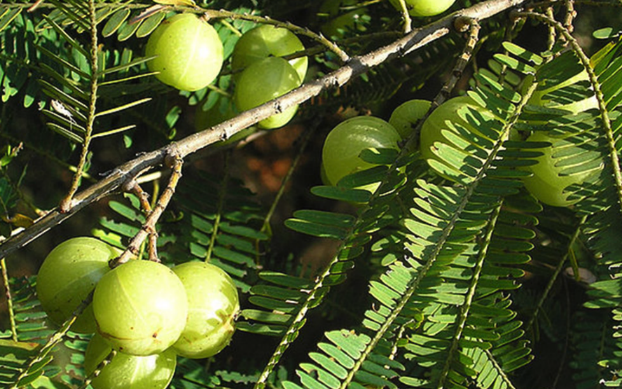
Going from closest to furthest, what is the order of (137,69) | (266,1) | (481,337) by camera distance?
(481,337)
(137,69)
(266,1)

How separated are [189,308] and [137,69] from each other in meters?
0.46

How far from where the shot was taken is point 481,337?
0.60 meters

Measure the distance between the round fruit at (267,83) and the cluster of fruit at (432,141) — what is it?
10 centimetres

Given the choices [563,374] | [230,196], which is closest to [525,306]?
[563,374]

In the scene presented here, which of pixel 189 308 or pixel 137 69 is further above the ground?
pixel 137 69

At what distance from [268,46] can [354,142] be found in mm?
230

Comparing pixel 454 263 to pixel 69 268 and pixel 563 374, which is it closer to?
pixel 69 268

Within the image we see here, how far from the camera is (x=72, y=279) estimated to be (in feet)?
2.09

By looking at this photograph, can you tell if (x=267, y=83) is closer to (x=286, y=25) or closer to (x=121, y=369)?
(x=286, y=25)

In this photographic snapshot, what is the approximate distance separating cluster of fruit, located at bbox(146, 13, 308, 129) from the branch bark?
5 centimetres

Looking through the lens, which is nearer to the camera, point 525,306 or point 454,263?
point 454,263

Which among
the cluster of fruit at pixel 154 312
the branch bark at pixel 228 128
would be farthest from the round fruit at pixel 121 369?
the branch bark at pixel 228 128

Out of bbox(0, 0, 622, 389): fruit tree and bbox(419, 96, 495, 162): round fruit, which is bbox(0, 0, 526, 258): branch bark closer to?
bbox(0, 0, 622, 389): fruit tree

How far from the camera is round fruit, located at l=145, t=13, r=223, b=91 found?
748 mm
